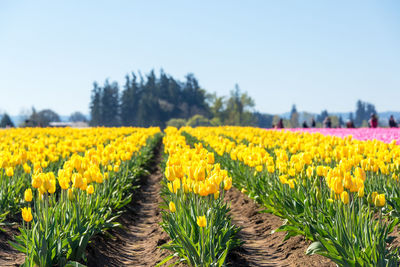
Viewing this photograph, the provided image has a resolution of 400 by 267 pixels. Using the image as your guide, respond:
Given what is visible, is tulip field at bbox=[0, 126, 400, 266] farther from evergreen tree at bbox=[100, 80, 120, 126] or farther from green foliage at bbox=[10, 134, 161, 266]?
evergreen tree at bbox=[100, 80, 120, 126]

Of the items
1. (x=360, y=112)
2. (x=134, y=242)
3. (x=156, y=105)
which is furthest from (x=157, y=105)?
(x=360, y=112)

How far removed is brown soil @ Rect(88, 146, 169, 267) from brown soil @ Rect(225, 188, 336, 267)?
113cm

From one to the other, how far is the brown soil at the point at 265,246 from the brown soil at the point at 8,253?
8.53ft

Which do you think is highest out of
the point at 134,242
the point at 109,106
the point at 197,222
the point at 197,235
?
the point at 109,106

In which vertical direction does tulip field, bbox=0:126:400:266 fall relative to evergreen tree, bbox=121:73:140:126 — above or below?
below

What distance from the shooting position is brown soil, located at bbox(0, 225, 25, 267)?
522cm

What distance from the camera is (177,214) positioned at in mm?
5055

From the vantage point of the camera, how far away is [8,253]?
5723 millimetres

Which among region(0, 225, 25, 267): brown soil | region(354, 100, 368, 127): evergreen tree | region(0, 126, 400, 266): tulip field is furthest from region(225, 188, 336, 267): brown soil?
region(354, 100, 368, 127): evergreen tree

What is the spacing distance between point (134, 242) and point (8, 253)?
1943mm

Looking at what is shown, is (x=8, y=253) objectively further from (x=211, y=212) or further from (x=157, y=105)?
(x=157, y=105)

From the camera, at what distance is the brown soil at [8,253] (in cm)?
522

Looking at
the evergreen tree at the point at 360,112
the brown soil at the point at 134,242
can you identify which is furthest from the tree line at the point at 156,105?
the evergreen tree at the point at 360,112

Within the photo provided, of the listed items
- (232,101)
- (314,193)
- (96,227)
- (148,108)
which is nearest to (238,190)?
(314,193)
